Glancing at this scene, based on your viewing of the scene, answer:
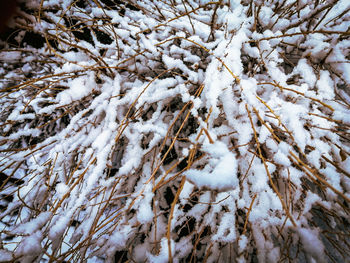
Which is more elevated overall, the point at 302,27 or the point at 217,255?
the point at 302,27

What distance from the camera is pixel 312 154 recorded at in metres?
0.45

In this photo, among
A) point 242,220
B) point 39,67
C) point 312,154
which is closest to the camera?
point 312,154

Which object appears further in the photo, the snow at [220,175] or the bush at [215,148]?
the bush at [215,148]

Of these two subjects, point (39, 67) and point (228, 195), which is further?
point (39, 67)

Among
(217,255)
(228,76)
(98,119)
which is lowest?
(217,255)

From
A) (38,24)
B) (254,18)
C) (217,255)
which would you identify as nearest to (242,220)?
(217,255)

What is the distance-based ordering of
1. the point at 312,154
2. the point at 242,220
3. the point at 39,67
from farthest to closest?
the point at 39,67 < the point at 242,220 < the point at 312,154

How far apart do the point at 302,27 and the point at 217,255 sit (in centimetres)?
91

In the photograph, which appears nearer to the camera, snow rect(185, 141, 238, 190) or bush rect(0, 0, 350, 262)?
snow rect(185, 141, 238, 190)

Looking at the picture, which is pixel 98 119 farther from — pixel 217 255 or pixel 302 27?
pixel 302 27

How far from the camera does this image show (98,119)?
655 millimetres

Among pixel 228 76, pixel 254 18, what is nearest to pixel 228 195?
pixel 228 76

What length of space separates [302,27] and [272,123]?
1.53 feet

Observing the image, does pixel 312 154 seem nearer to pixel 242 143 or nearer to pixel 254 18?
pixel 242 143
